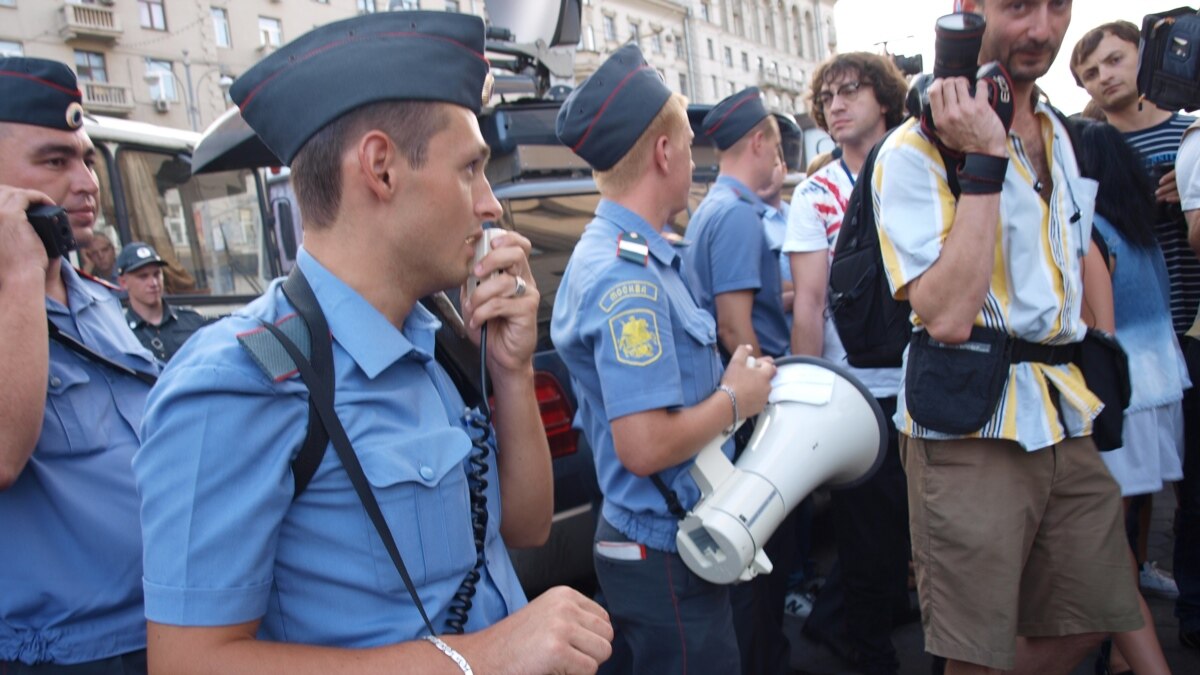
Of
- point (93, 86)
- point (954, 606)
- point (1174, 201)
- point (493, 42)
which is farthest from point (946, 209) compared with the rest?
point (93, 86)

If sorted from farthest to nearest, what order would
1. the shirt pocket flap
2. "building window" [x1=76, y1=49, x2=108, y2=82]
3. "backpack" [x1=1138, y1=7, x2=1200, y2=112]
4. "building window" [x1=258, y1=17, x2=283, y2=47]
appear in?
"building window" [x1=258, y1=17, x2=283, y2=47] < "building window" [x1=76, y1=49, x2=108, y2=82] < "backpack" [x1=1138, y1=7, x2=1200, y2=112] < the shirt pocket flap

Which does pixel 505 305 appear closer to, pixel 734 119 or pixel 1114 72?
pixel 734 119

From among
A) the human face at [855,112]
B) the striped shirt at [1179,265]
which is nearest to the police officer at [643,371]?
the human face at [855,112]

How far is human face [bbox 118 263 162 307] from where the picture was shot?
5.66 meters

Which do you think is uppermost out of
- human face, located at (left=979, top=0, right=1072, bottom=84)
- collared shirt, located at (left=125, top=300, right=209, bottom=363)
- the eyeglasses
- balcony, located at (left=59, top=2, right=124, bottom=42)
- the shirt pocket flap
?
balcony, located at (left=59, top=2, right=124, bottom=42)

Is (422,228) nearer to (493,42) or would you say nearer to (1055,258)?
(1055,258)

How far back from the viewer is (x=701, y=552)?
2201 millimetres

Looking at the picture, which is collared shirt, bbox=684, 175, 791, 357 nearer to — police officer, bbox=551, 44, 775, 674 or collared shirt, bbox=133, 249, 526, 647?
police officer, bbox=551, 44, 775, 674

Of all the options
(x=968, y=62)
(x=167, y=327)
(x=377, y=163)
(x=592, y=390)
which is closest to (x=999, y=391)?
(x=968, y=62)

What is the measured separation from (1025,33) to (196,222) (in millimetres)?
5659

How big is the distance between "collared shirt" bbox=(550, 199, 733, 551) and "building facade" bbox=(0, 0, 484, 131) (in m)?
30.3

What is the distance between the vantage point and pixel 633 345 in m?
2.16

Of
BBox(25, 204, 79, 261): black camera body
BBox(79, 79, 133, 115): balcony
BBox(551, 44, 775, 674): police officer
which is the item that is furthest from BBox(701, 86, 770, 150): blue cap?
BBox(79, 79, 133, 115): balcony

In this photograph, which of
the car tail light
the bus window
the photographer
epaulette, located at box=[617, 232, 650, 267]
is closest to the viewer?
the photographer
